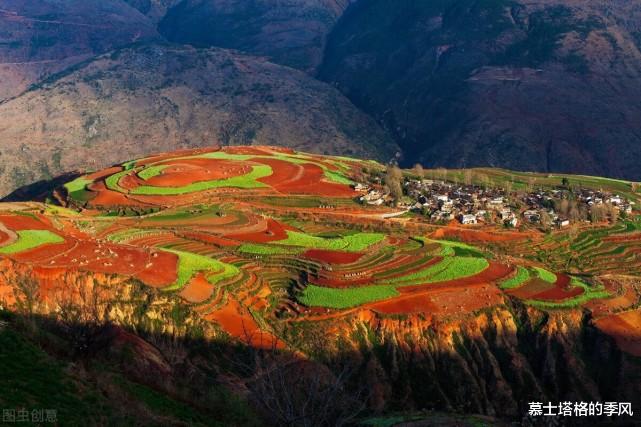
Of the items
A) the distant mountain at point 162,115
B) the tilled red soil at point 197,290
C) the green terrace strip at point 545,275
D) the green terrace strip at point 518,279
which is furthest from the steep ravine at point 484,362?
the distant mountain at point 162,115

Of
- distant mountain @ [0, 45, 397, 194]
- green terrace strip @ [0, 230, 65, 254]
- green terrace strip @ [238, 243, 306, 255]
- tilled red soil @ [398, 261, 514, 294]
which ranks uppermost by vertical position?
green terrace strip @ [0, 230, 65, 254]

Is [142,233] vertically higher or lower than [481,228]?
higher

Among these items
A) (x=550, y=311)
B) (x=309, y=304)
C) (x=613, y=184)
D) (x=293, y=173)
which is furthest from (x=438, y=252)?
(x=613, y=184)

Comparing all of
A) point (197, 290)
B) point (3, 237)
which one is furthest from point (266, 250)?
point (3, 237)

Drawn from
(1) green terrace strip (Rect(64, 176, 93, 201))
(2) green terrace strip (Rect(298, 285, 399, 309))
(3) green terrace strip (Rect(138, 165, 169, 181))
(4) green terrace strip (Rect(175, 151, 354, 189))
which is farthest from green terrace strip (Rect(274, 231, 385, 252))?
(4) green terrace strip (Rect(175, 151, 354, 189))

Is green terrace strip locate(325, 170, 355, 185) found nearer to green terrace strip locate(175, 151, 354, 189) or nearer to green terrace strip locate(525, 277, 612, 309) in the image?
green terrace strip locate(175, 151, 354, 189)

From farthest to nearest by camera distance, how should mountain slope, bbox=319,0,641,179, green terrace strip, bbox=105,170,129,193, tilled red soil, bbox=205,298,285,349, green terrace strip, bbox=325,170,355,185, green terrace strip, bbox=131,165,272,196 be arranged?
mountain slope, bbox=319,0,641,179
green terrace strip, bbox=325,170,355,185
green terrace strip, bbox=105,170,129,193
green terrace strip, bbox=131,165,272,196
tilled red soil, bbox=205,298,285,349

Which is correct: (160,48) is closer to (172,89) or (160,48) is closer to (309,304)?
(172,89)
